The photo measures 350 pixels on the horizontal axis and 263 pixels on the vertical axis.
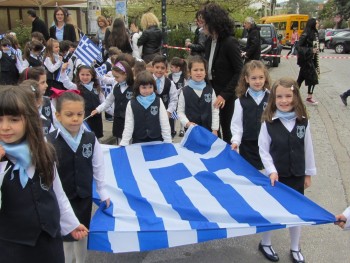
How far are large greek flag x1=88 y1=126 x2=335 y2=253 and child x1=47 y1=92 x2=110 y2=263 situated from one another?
0.23 meters

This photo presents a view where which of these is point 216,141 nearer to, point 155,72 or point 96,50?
point 155,72

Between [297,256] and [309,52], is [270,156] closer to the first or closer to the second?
[297,256]

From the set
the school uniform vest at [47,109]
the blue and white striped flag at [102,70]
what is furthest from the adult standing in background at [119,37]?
the school uniform vest at [47,109]

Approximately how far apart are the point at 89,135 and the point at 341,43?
31.4 m

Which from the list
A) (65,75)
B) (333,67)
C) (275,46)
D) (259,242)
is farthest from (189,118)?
(333,67)

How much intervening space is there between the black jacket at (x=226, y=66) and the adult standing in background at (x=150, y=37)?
3273 millimetres

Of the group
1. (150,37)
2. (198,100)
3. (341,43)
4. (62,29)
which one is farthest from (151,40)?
(341,43)

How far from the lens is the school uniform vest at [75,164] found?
3.02m

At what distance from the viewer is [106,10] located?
33156 millimetres

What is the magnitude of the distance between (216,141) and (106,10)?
31.0 meters

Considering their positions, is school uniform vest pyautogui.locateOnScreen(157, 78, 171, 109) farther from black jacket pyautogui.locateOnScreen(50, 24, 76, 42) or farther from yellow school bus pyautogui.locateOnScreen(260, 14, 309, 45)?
yellow school bus pyautogui.locateOnScreen(260, 14, 309, 45)

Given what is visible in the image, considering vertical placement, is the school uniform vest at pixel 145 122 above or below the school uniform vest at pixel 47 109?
below

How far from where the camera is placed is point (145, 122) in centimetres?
478

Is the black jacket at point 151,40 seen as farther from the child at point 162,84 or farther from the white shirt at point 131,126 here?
the white shirt at point 131,126
